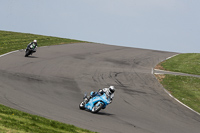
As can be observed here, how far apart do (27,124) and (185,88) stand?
19.3 meters

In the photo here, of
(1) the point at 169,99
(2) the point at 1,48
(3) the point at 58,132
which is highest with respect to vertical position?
(2) the point at 1,48

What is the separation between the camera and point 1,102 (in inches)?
625

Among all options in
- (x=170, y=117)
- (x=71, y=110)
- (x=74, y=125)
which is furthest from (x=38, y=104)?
(x=170, y=117)

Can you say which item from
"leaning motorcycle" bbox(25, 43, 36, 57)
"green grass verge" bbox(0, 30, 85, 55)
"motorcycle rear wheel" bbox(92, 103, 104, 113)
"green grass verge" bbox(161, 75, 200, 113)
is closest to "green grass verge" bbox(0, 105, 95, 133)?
"motorcycle rear wheel" bbox(92, 103, 104, 113)

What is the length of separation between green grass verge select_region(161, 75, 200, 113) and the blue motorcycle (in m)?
8.00

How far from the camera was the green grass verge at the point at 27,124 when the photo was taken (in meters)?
10.7

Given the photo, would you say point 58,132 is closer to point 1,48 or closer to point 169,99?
point 169,99

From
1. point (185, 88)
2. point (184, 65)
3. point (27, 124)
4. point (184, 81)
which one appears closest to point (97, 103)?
point (27, 124)

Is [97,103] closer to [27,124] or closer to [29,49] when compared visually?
[27,124]

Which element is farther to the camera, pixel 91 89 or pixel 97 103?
pixel 91 89

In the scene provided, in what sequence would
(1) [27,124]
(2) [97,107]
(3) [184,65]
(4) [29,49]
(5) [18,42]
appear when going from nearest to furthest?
(1) [27,124]
(2) [97,107]
(4) [29,49]
(3) [184,65]
(5) [18,42]

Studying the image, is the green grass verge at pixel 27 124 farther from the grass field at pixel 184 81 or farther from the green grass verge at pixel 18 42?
the green grass verge at pixel 18 42

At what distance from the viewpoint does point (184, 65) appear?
39125 millimetres

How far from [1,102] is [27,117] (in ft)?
11.6
